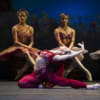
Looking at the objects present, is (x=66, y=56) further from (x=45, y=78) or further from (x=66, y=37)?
(x=66, y=37)

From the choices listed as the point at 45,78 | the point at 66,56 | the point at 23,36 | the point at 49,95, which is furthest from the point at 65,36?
the point at 49,95

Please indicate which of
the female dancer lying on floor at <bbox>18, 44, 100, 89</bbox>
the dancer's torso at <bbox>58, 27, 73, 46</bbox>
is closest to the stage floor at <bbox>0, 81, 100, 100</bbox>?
the female dancer lying on floor at <bbox>18, 44, 100, 89</bbox>

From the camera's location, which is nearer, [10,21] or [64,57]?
[64,57]

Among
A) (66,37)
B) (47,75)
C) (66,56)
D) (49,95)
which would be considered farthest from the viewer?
(66,37)

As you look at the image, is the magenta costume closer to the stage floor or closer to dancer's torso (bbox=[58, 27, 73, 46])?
the stage floor

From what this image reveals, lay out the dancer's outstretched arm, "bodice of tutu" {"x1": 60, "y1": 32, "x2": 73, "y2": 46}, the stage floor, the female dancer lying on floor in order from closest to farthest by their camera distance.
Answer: the stage floor < the dancer's outstretched arm < the female dancer lying on floor < "bodice of tutu" {"x1": 60, "y1": 32, "x2": 73, "y2": 46}

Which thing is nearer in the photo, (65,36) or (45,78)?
(45,78)

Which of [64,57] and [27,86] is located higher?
[64,57]

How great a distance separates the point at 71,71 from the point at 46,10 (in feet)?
4.03

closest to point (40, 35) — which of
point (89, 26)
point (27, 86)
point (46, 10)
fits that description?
point (46, 10)

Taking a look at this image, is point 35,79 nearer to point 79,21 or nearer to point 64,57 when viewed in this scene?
point 64,57

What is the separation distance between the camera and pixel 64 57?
3.29m

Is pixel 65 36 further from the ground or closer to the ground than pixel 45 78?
further from the ground

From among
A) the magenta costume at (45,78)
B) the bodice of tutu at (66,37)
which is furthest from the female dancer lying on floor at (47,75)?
the bodice of tutu at (66,37)
